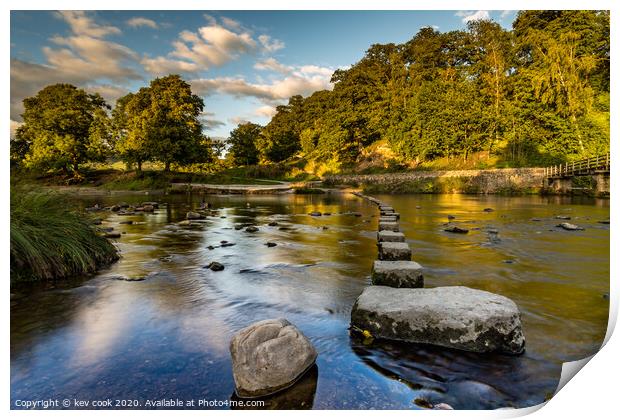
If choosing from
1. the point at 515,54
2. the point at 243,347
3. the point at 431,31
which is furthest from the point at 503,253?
the point at 431,31

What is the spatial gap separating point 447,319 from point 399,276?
1344mm

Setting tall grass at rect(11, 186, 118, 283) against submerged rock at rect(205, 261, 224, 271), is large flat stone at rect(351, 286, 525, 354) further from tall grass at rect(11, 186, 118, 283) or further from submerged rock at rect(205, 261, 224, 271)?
tall grass at rect(11, 186, 118, 283)

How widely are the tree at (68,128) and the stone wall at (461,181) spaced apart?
29.8m

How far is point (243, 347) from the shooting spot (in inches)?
118

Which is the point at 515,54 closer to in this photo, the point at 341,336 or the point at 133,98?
the point at 341,336

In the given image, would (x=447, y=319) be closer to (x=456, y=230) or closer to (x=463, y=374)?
(x=463, y=374)

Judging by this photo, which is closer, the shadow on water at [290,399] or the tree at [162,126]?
the shadow on water at [290,399]

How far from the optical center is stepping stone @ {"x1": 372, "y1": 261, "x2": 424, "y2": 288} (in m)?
4.80

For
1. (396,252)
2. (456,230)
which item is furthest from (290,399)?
(456,230)

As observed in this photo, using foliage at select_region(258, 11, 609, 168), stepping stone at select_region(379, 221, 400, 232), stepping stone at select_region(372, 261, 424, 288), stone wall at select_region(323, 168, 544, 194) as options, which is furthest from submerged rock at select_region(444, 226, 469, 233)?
stone wall at select_region(323, 168, 544, 194)

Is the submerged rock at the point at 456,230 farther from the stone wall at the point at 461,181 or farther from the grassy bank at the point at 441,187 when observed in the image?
the stone wall at the point at 461,181

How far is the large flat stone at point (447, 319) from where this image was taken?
3396 millimetres

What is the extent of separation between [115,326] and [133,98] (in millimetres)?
53180

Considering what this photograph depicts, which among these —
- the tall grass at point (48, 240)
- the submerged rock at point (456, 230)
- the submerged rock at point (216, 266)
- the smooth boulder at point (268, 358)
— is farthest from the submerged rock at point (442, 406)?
the submerged rock at point (456, 230)
